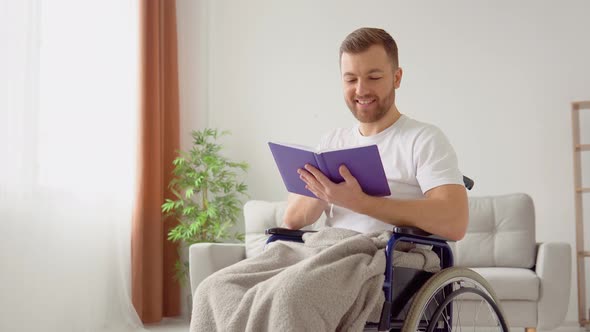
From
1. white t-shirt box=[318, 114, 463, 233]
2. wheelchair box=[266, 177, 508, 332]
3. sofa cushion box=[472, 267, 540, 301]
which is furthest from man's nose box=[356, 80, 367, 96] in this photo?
sofa cushion box=[472, 267, 540, 301]

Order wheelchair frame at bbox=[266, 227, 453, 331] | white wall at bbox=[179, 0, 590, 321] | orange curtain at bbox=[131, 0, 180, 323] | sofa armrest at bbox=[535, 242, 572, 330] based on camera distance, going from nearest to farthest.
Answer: wheelchair frame at bbox=[266, 227, 453, 331] < sofa armrest at bbox=[535, 242, 572, 330] < orange curtain at bbox=[131, 0, 180, 323] < white wall at bbox=[179, 0, 590, 321]

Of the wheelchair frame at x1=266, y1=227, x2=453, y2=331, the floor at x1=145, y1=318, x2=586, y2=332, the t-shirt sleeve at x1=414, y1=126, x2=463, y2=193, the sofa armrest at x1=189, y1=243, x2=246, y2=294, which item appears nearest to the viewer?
the wheelchair frame at x1=266, y1=227, x2=453, y2=331

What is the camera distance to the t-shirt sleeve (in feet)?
Answer: 6.17

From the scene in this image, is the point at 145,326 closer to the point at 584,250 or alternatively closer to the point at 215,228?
the point at 215,228

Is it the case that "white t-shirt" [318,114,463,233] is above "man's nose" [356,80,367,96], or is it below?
below

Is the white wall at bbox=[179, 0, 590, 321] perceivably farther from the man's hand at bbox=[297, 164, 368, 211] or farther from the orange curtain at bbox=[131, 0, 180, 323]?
the man's hand at bbox=[297, 164, 368, 211]

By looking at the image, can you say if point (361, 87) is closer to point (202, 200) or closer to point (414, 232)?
point (414, 232)

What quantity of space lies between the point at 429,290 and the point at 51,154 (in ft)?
8.51

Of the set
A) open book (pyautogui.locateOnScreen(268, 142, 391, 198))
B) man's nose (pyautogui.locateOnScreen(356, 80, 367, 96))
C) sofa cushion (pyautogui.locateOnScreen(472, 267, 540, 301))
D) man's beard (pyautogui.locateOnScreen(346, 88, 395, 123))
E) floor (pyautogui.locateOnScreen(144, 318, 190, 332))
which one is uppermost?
man's nose (pyautogui.locateOnScreen(356, 80, 367, 96))

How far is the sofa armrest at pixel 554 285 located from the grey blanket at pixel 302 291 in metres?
2.09

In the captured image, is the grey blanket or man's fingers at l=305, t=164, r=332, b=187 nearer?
the grey blanket

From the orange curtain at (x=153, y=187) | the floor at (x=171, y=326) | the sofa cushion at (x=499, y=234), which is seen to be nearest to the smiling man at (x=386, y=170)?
the sofa cushion at (x=499, y=234)

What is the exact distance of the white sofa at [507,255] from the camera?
358 centimetres

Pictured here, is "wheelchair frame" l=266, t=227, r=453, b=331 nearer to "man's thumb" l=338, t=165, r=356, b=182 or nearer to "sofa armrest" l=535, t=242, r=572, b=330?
"man's thumb" l=338, t=165, r=356, b=182
